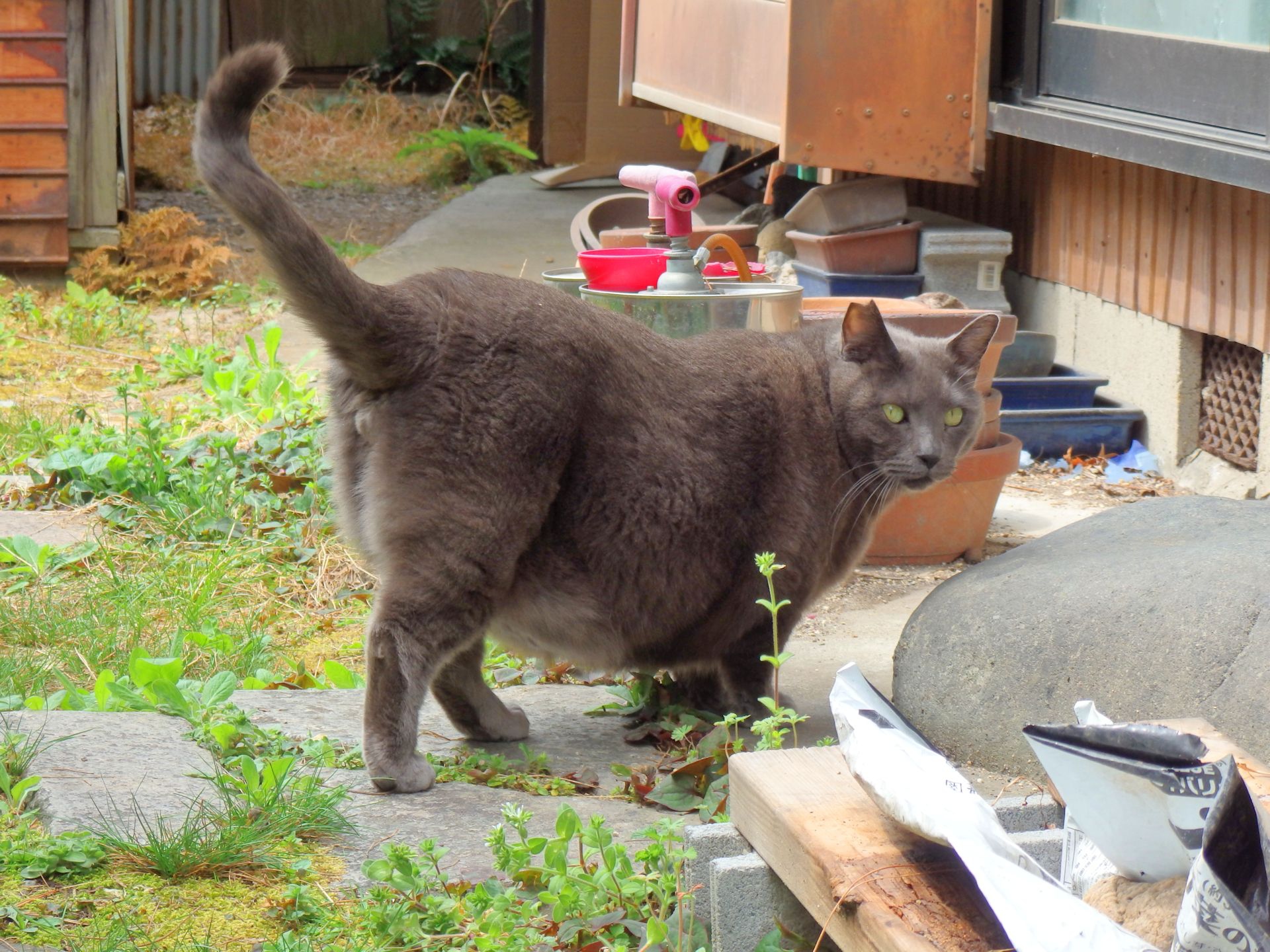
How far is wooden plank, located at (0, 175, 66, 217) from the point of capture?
24.4ft

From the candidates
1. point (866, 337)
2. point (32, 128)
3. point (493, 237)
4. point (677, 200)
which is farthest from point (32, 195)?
point (866, 337)

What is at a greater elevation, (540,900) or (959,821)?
(959,821)

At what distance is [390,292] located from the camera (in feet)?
8.56

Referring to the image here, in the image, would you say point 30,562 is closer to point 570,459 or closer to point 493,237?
point 570,459

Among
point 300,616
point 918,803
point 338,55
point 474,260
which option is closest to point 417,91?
point 338,55

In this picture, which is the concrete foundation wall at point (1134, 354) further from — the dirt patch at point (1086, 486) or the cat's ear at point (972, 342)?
the cat's ear at point (972, 342)

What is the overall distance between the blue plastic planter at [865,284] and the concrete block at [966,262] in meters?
0.06

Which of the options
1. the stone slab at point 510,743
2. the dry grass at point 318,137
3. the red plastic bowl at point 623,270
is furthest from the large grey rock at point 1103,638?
the dry grass at point 318,137

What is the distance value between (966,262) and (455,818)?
3.86 m

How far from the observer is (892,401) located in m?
3.01

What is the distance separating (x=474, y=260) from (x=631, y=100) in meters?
1.38

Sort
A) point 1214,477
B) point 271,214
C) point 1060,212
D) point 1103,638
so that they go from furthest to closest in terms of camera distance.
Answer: point 1060,212, point 1214,477, point 1103,638, point 271,214

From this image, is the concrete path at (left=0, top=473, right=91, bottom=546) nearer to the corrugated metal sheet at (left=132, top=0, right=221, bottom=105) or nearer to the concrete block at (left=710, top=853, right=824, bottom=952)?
the concrete block at (left=710, top=853, right=824, bottom=952)

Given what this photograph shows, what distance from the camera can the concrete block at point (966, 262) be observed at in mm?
5562
